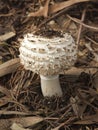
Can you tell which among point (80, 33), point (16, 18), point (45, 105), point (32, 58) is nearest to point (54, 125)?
point (45, 105)

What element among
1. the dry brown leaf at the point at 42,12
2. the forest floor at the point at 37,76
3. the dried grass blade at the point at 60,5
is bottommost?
the forest floor at the point at 37,76

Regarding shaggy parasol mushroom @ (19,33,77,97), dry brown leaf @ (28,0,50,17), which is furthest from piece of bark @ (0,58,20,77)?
dry brown leaf @ (28,0,50,17)

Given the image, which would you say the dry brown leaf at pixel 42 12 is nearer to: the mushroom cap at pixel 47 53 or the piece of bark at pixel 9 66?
the piece of bark at pixel 9 66

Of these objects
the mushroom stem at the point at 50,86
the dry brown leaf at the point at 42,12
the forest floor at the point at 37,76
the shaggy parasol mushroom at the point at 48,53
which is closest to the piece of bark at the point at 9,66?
the forest floor at the point at 37,76

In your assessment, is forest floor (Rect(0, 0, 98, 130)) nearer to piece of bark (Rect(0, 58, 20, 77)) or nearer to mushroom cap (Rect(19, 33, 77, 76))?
piece of bark (Rect(0, 58, 20, 77))

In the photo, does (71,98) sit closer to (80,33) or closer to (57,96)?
(57,96)

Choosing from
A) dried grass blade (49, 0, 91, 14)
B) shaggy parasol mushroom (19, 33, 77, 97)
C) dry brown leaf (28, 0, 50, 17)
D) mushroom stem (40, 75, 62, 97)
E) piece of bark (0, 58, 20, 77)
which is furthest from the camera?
dry brown leaf (28, 0, 50, 17)
